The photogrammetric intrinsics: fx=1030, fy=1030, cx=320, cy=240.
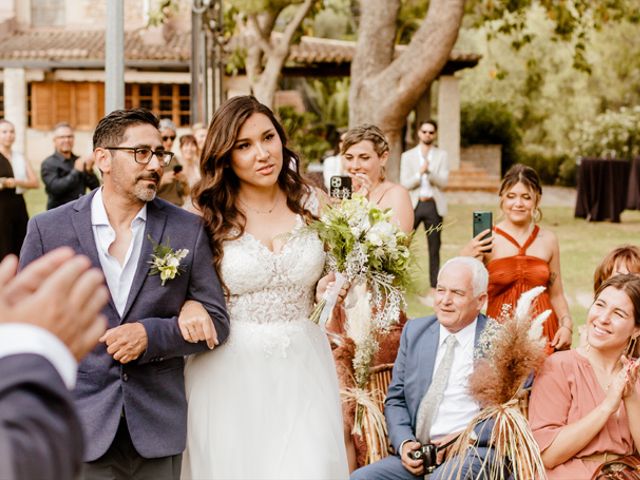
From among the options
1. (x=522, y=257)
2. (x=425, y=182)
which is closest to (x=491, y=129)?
(x=425, y=182)

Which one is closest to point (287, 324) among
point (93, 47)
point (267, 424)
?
point (267, 424)

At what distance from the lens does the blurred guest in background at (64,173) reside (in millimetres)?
11391

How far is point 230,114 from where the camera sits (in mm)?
4336

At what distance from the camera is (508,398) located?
16.1ft

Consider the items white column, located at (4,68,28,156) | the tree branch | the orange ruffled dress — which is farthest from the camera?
white column, located at (4,68,28,156)

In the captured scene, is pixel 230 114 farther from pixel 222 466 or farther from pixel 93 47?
pixel 93 47

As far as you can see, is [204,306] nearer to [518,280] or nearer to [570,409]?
[570,409]

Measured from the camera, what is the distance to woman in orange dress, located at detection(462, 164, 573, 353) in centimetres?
634

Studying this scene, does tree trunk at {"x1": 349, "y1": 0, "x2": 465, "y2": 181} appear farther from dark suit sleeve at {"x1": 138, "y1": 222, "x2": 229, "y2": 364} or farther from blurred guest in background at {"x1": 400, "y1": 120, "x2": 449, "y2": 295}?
dark suit sleeve at {"x1": 138, "y1": 222, "x2": 229, "y2": 364}

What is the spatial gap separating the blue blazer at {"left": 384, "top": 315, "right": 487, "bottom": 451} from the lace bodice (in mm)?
1005

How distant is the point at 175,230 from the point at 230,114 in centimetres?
60

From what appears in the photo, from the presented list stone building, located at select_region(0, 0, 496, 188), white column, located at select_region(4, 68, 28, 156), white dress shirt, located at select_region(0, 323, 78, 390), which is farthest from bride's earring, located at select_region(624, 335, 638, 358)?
white column, located at select_region(4, 68, 28, 156)

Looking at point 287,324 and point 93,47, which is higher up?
point 93,47

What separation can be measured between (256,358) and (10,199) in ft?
22.8
